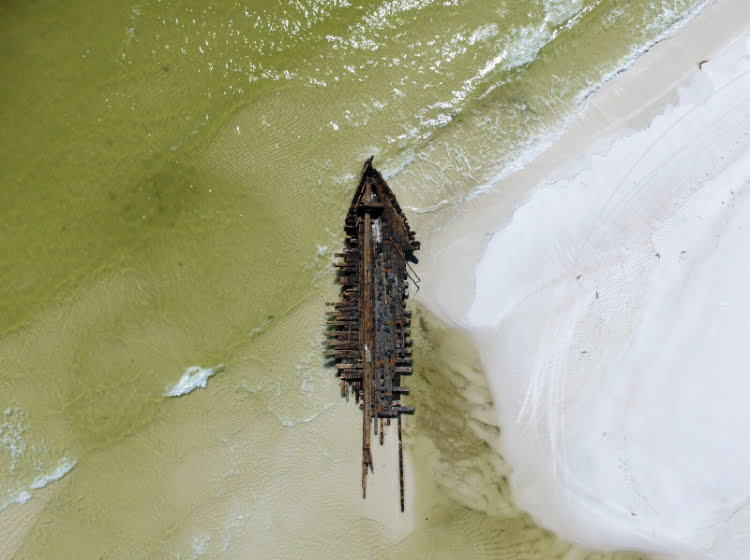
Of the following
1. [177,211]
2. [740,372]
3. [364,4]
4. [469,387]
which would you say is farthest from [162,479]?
[740,372]

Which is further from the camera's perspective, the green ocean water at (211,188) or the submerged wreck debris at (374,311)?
the green ocean water at (211,188)

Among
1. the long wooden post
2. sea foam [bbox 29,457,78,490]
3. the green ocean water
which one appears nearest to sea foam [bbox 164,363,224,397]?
the green ocean water

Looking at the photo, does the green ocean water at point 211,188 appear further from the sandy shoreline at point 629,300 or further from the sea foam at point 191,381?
the sandy shoreline at point 629,300

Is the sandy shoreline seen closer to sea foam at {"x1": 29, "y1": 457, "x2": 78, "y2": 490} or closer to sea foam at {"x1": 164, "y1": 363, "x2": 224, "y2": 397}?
sea foam at {"x1": 164, "y1": 363, "x2": 224, "y2": 397}

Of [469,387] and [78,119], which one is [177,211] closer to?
[78,119]

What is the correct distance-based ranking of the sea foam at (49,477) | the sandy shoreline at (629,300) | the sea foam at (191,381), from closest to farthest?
the sandy shoreline at (629,300)
the sea foam at (49,477)
the sea foam at (191,381)

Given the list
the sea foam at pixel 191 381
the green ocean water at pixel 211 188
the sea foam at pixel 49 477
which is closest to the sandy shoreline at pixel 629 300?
the green ocean water at pixel 211 188

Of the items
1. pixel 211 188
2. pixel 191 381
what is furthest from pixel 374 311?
pixel 211 188
